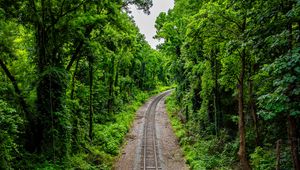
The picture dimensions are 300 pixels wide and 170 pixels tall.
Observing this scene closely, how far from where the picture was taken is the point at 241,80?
43.0ft

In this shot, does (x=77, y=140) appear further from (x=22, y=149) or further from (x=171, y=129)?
(x=171, y=129)

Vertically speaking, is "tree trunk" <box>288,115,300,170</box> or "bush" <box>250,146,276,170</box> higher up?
"tree trunk" <box>288,115,300,170</box>

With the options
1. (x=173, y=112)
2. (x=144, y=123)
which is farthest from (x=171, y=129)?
(x=173, y=112)

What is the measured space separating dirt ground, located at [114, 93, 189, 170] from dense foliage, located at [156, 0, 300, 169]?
3.14ft

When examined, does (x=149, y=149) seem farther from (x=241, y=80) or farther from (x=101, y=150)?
(x=241, y=80)

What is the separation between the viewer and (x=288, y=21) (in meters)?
7.46

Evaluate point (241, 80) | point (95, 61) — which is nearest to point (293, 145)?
point (241, 80)

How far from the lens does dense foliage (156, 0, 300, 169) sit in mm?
7312

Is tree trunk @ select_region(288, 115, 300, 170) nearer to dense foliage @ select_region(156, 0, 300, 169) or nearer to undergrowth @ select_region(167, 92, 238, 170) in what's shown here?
dense foliage @ select_region(156, 0, 300, 169)

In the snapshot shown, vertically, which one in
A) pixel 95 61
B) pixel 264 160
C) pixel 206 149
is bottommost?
pixel 206 149

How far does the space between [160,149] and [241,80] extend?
35.0 feet

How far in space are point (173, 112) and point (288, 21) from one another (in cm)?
2936

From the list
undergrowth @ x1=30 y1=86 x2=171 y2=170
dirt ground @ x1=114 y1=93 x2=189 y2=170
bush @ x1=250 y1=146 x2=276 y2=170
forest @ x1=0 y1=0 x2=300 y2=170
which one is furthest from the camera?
dirt ground @ x1=114 y1=93 x2=189 y2=170

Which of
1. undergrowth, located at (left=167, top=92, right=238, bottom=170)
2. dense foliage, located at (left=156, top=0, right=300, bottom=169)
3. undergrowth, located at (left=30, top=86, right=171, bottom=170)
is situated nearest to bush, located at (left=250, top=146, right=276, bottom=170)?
dense foliage, located at (left=156, top=0, right=300, bottom=169)
